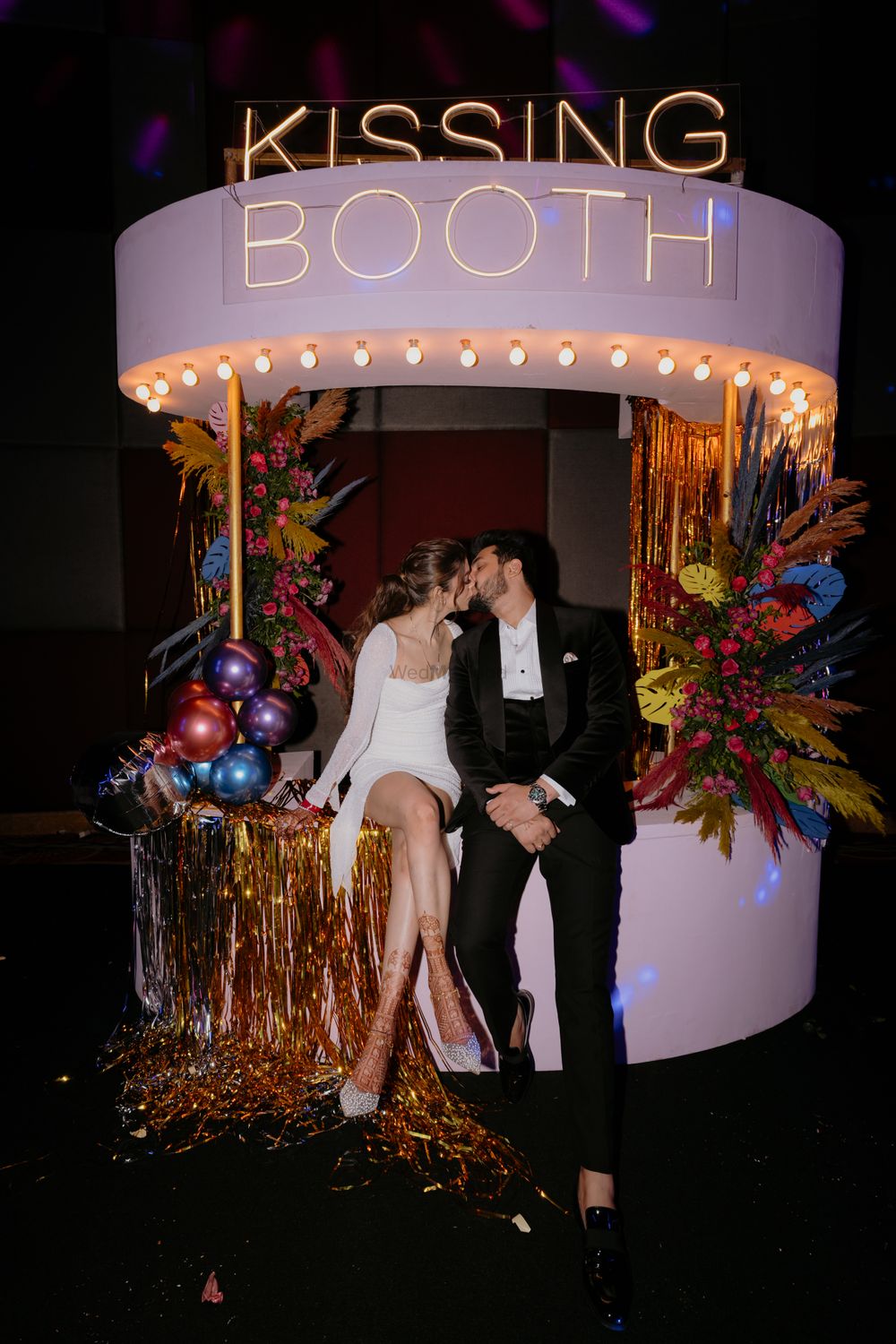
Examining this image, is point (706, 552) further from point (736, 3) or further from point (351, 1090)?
point (736, 3)

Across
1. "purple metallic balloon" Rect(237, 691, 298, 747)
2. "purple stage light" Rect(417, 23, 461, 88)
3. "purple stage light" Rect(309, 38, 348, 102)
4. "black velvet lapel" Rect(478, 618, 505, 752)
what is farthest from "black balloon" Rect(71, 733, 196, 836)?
"purple stage light" Rect(417, 23, 461, 88)

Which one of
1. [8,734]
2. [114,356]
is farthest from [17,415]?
[8,734]

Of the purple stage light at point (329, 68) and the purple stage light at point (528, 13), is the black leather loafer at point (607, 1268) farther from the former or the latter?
the purple stage light at point (528, 13)

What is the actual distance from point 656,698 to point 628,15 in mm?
4758

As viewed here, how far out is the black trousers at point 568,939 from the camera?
83.4 inches

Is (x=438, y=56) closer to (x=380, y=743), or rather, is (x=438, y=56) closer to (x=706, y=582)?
(x=706, y=582)

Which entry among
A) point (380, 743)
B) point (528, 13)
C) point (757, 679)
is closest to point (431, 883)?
point (380, 743)

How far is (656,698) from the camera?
3172 millimetres

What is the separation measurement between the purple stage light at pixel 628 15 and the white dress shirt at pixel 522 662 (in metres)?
4.86

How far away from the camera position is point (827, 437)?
3648mm

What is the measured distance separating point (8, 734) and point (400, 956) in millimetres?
4375

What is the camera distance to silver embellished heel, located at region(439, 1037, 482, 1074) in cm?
245

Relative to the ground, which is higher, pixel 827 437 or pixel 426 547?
pixel 827 437

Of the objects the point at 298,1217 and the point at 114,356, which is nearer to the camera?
the point at 298,1217
